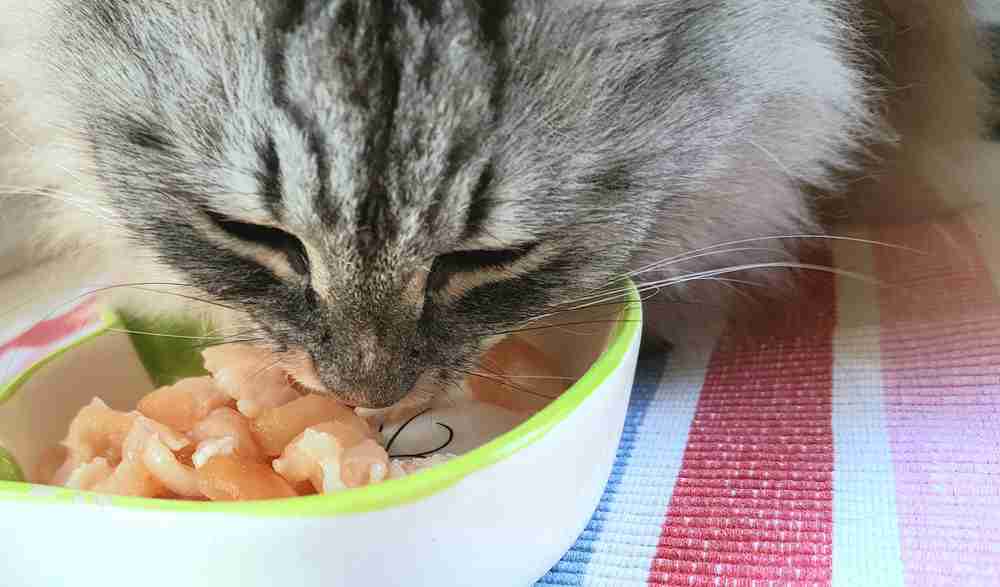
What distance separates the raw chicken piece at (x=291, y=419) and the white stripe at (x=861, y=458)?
403mm

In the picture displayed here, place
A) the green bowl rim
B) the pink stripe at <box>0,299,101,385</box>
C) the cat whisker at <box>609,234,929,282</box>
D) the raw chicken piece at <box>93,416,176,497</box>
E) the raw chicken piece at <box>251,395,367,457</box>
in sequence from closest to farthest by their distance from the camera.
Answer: the green bowl rim < the raw chicken piece at <box>93,416,176,497</box> < the raw chicken piece at <box>251,395,367,457</box> < the cat whisker at <box>609,234,929,282</box> < the pink stripe at <box>0,299,101,385</box>

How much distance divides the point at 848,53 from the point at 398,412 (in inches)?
22.3

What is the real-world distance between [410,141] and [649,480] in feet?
1.25

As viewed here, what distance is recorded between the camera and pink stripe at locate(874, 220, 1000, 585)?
2.12 ft

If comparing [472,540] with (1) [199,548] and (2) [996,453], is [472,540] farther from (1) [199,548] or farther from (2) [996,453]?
(2) [996,453]

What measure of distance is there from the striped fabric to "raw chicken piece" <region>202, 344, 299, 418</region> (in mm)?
278

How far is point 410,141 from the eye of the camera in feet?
1.90

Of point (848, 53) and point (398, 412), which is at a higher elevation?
point (848, 53)

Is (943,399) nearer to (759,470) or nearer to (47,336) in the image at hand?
(759,470)

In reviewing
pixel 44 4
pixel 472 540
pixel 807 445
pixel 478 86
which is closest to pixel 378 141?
pixel 478 86

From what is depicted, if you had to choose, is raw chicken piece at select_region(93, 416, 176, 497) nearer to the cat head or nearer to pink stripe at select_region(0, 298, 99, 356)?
the cat head

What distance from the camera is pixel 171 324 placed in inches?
38.1

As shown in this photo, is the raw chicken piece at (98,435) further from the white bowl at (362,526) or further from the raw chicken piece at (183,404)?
the white bowl at (362,526)

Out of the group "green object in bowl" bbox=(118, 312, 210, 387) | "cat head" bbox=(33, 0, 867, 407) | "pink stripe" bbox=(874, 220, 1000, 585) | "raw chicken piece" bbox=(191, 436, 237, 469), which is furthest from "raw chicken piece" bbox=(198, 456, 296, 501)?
"pink stripe" bbox=(874, 220, 1000, 585)
